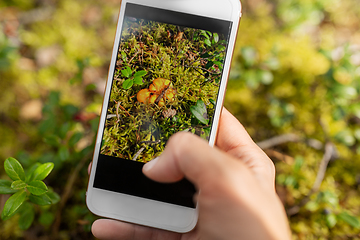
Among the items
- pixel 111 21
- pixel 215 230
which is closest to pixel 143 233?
pixel 215 230

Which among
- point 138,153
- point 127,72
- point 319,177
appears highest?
point 127,72

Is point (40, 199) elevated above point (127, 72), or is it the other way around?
point (127, 72)

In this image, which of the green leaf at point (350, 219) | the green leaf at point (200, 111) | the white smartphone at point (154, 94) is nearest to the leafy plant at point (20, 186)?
the white smartphone at point (154, 94)

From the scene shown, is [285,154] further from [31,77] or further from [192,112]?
[31,77]

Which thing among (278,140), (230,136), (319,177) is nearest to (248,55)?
(278,140)

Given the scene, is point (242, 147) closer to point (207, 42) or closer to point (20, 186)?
point (207, 42)

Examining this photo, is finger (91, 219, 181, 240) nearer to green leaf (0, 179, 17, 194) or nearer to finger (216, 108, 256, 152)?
green leaf (0, 179, 17, 194)

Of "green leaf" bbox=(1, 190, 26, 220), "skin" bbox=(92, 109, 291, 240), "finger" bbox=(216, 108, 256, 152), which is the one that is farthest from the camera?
"finger" bbox=(216, 108, 256, 152)

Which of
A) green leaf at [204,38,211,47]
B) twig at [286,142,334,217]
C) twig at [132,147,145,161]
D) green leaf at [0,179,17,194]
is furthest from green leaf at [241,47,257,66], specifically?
green leaf at [0,179,17,194]
